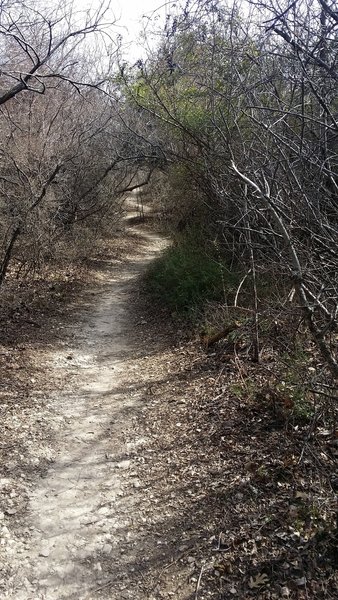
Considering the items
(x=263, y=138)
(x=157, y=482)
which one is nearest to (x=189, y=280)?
(x=263, y=138)

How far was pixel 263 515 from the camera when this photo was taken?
3.47 m

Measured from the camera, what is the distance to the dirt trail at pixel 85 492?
3.14 m

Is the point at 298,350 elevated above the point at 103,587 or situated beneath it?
elevated above

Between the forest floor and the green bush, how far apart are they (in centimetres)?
171

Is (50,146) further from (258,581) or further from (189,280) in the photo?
(258,581)

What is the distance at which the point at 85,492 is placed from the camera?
399 cm

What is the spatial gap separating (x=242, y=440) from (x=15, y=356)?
3.70 metres

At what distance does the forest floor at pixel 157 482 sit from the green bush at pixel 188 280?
1.71 meters

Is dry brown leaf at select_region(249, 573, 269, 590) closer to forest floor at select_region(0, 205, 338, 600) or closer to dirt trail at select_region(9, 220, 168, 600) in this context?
forest floor at select_region(0, 205, 338, 600)

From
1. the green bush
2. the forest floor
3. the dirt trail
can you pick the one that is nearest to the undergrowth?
the green bush

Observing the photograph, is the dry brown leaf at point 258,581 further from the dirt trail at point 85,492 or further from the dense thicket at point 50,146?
the dense thicket at point 50,146

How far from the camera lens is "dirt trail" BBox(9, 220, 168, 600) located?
3145 millimetres

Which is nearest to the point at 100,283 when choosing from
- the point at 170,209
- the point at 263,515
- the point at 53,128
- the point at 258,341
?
the point at 53,128

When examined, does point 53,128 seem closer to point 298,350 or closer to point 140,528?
point 298,350
